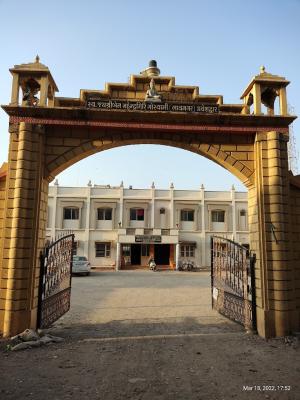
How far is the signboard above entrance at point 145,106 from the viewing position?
7.05 metres

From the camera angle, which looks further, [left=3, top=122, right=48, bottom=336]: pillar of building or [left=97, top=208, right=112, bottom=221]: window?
[left=97, top=208, right=112, bottom=221]: window

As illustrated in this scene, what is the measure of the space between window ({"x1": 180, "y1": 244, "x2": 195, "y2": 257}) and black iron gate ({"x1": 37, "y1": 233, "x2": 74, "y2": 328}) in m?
21.8

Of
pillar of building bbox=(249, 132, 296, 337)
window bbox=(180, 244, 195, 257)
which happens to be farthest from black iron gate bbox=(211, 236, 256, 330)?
window bbox=(180, 244, 195, 257)

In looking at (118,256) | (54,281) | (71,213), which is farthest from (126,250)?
(54,281)

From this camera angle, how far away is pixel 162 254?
29.1m

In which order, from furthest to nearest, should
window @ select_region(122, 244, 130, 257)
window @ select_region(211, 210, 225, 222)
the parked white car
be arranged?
window @ select_region(211, 210, 225, 222), window @ select_region(122, 244, 130, 257), the parked white car

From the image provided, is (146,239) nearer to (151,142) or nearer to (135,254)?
(135,254)

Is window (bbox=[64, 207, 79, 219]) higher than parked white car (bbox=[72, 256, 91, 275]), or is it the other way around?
window (bbox=[64, 207, 79, 219])

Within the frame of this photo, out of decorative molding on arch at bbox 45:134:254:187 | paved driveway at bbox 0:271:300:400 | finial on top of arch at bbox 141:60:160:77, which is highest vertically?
finial on top of arch at bbox 141:60:160:77

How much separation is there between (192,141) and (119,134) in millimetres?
1738

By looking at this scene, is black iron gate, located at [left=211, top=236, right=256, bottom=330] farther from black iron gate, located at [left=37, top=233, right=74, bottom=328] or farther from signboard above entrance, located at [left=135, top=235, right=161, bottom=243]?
signboard above entrance, located at [left=135, top=235, right=161, bottom=243]

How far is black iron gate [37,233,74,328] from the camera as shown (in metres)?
6.71

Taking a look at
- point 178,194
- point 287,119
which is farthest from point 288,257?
point 178,194
